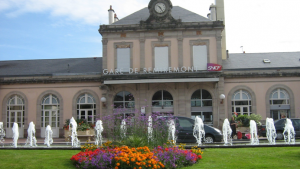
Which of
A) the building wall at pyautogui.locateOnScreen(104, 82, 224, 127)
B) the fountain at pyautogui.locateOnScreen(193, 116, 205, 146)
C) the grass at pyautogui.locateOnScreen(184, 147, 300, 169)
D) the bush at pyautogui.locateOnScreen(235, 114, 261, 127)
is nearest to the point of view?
the grass at pyautogui.locateOnScreen(184, 147, 300, 169)

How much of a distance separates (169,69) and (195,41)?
2.79 m

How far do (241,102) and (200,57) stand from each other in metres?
4.35

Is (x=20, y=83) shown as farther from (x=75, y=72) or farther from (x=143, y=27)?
(x=143, y=27)

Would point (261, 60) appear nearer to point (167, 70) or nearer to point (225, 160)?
point (167, 70)

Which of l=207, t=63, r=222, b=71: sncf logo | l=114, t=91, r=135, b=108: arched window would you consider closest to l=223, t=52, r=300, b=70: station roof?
Result: l=207, t=63, r=222, b=71: sncf logo

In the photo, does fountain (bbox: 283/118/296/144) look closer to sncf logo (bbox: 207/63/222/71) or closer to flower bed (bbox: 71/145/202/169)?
flower bed (bbox: 71/145/202/169)

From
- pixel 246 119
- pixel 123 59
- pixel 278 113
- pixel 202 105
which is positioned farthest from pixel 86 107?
pixel 278 113

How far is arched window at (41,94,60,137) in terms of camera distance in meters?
24.5

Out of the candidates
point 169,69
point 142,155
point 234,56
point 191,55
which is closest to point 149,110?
point 169,69

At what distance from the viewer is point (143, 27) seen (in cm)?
2400

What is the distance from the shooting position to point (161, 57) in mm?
23953

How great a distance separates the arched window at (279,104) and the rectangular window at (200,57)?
5301mm

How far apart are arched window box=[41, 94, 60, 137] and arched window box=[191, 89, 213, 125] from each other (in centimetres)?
998

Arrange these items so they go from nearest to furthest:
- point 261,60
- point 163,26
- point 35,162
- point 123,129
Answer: point 35,162, point 123,129, point 163,26, point 261,60
